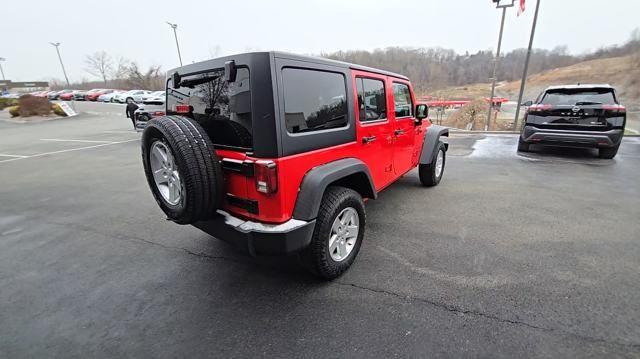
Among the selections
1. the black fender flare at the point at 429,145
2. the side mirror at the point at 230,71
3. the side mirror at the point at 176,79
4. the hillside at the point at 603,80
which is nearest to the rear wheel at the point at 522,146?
the black fender flare at the point at 429,145

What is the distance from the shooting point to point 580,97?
6.46 meters

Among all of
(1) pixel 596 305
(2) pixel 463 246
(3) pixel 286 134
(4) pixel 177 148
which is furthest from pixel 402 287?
(4) pixel 177 148

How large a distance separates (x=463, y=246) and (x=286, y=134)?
7.47ft

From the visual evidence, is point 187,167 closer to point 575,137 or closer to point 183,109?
point 183,109

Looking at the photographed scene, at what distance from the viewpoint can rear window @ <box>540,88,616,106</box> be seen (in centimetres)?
631

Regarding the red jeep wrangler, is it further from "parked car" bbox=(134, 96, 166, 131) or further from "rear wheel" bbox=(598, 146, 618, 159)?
"parked car" bbox=(134, 96, 166, 131)

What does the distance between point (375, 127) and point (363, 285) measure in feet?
5.26

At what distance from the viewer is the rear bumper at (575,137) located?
6.20m

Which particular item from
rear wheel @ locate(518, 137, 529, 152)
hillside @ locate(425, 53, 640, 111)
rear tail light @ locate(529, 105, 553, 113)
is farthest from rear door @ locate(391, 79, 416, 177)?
hillside @ locate(425, 53, 640, 111)

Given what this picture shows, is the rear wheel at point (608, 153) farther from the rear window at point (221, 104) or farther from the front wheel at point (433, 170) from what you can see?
the rear window at point (221, 104)

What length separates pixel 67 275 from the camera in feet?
9.46

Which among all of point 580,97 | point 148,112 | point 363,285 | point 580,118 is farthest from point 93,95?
point 580,118

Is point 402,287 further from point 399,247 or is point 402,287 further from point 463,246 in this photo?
point 463,246

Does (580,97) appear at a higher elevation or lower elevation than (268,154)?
higher
